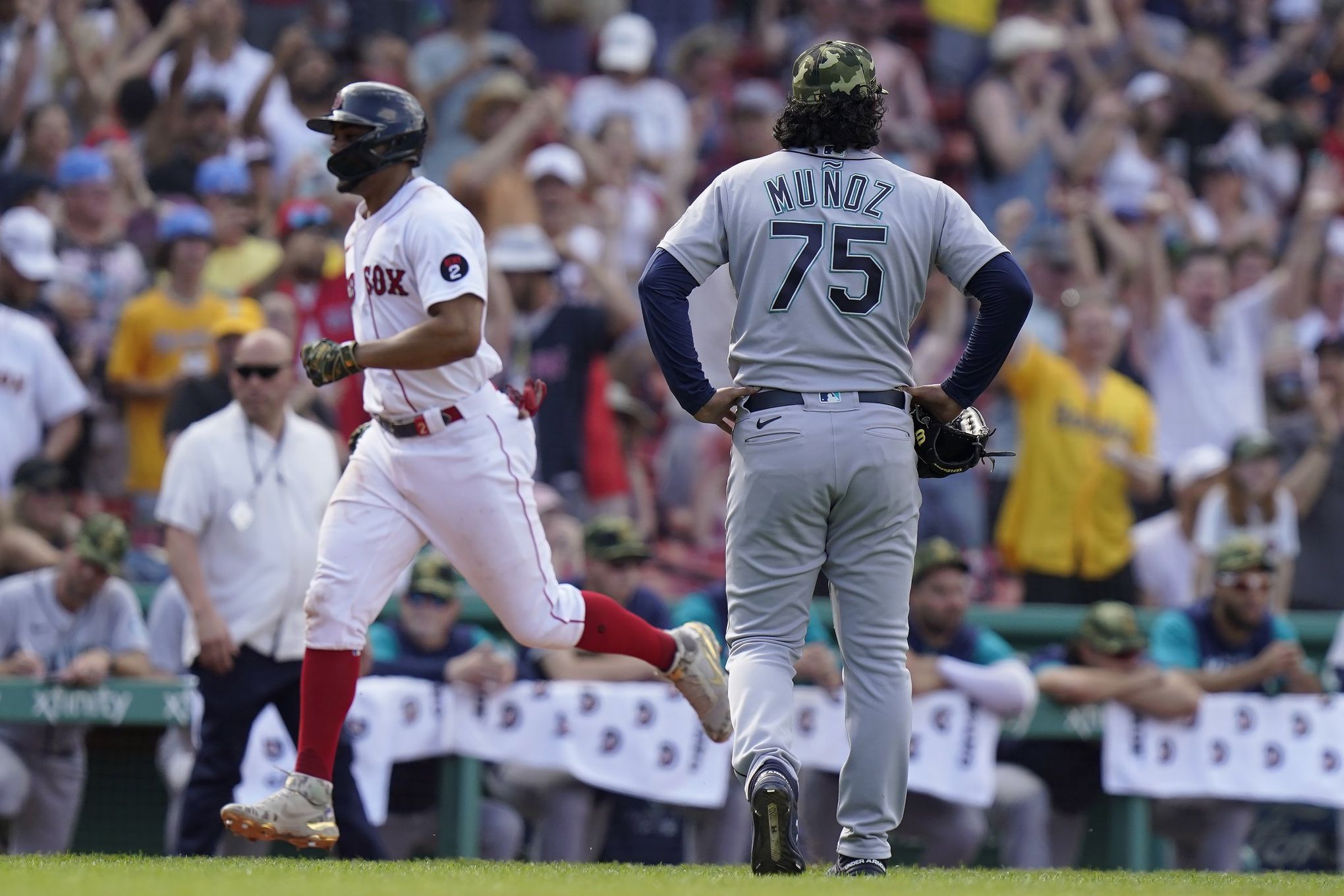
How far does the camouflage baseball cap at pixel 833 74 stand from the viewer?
529 cm

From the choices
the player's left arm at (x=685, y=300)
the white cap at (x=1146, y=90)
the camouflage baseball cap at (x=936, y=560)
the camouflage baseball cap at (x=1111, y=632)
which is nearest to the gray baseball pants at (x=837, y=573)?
the player's left arm at (x=685, y=300)

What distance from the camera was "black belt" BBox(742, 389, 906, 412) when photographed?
5215 millimetres

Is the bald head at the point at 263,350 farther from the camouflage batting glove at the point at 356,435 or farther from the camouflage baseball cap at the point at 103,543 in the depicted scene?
the camouflage batting glove at the point at 356,435

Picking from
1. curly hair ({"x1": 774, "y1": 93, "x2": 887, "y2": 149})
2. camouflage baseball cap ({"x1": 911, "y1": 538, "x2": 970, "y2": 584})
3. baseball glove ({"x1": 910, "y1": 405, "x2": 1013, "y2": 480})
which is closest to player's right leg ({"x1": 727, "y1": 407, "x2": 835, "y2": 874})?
baseball glove ({"x1": 910, "y1": 405, "x2": 1013, "y2": 480})

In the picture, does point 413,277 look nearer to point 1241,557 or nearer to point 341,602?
point 341,602

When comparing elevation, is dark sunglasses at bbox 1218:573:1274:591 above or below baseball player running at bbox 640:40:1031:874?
below

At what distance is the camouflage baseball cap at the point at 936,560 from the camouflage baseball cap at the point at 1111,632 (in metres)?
0.62

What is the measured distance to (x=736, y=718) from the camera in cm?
529

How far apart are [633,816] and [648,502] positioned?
242 cm

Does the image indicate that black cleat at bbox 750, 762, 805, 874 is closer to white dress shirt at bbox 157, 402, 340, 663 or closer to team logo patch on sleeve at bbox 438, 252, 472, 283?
team logo patch on sleeve at bbox 438, 252, 472, 283

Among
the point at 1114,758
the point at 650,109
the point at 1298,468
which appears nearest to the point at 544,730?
the point at 1114,758

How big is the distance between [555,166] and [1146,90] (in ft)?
16.2

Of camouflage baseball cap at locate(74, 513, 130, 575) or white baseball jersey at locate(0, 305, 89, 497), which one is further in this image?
white baseball jersey at locate(0, 305, 89, 497)

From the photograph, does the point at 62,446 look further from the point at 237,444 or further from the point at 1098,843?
the point at 1098,843
